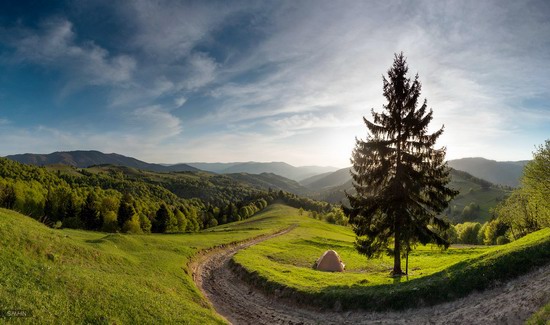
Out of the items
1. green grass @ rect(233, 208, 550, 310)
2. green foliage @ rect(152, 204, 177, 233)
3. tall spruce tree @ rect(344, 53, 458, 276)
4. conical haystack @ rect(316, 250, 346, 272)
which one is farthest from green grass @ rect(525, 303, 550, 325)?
green foliage @ rect(152, 204, 177, 233)

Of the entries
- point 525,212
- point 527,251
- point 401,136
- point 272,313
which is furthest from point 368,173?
point 525,212

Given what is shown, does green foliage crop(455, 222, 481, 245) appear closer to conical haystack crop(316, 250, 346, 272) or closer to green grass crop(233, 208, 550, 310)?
conical haystack crop(316, 250, 346, 272)

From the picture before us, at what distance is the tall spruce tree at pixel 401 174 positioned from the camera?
31.4 meters

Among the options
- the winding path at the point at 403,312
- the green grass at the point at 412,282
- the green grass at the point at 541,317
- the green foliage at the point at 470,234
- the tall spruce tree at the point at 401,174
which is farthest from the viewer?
the green foliage at the point at 470,234

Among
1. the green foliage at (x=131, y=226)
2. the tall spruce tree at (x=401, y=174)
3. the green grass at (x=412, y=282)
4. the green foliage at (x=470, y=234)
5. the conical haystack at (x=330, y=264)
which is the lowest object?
the green foliage at (x=470, y=234)

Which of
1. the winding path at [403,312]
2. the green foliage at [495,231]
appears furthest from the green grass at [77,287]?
the green foliage at [495,231]

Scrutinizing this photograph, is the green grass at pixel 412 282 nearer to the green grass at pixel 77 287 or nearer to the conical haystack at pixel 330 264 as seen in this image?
the conical haystack at pixel 330 264

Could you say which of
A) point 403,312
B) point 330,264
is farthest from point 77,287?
point 330,264

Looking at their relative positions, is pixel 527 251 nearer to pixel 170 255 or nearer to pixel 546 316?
pixel 546 316

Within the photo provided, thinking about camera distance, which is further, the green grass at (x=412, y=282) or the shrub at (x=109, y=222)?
the shrub at (x=109, y=222)

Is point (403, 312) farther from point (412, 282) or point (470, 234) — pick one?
point (470, 234)

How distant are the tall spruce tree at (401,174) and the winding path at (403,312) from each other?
1052 centimetres

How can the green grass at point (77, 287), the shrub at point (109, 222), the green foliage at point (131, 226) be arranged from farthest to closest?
the shrub at point (109, 222), the green foliage at point (131, 226), the green grass at point (77, 287)

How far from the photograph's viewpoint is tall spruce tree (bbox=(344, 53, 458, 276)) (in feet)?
103
